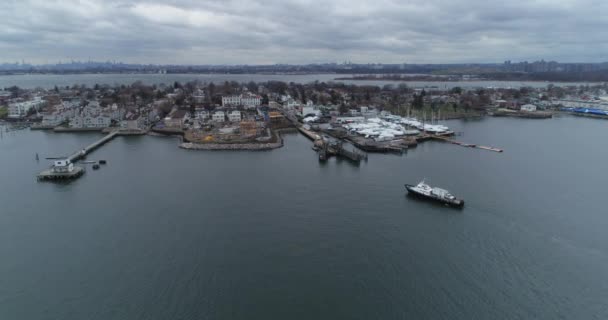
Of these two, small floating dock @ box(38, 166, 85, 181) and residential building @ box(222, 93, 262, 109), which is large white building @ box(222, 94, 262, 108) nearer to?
residential building @ box(222, 93, 262, 109)

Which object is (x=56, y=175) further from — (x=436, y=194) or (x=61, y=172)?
(x=436, y=194)

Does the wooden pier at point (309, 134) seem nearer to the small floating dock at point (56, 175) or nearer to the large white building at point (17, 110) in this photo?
the small floating dock at point (56, 175)

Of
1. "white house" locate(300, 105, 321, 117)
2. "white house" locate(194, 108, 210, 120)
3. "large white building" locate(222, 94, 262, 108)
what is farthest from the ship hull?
"large white building" locate(222, 94, 262, 108)

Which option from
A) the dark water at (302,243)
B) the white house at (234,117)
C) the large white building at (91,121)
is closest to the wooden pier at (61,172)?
the dark water at (302,243)

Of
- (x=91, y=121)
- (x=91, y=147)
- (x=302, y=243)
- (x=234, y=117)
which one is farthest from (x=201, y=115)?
(x=302, y=243)

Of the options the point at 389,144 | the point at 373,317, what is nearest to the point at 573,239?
the point at 373,317

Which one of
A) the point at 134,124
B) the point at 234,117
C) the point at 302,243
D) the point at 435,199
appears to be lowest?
the point at 302,243
